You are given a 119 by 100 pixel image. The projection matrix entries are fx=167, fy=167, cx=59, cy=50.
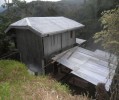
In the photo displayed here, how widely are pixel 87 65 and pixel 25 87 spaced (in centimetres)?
624

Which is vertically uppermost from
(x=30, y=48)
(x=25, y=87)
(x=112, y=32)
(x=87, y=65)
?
(x=112, y=32)

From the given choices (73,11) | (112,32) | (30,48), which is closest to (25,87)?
(112,32)

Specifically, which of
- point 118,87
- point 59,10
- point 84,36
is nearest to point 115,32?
point 118,87

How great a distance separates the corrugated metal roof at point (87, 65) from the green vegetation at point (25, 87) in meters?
2.82

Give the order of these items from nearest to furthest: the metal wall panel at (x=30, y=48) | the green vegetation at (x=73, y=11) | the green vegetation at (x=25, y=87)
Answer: the green vegetation at (x=25, y=87)
the metal wall panel at (x=30, y=48)
the green vegetation at (x=73, y=11)

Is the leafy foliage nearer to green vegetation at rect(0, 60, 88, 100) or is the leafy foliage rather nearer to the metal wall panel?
green vegetation at rect(0, 60, 88, 100)

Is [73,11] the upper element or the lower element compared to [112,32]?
lower

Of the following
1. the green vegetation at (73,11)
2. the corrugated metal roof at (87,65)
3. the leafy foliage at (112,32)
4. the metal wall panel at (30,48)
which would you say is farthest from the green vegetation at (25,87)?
the green vegetation at (73,11)

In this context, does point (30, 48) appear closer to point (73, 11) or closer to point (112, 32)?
point (112, 32)

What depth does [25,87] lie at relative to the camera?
19.4 feet

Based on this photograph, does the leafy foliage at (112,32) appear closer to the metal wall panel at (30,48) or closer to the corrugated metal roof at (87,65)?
the corrugated metal roof at (87,65)

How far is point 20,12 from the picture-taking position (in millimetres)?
23438

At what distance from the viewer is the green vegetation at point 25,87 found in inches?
194

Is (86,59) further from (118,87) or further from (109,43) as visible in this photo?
(109,43)
